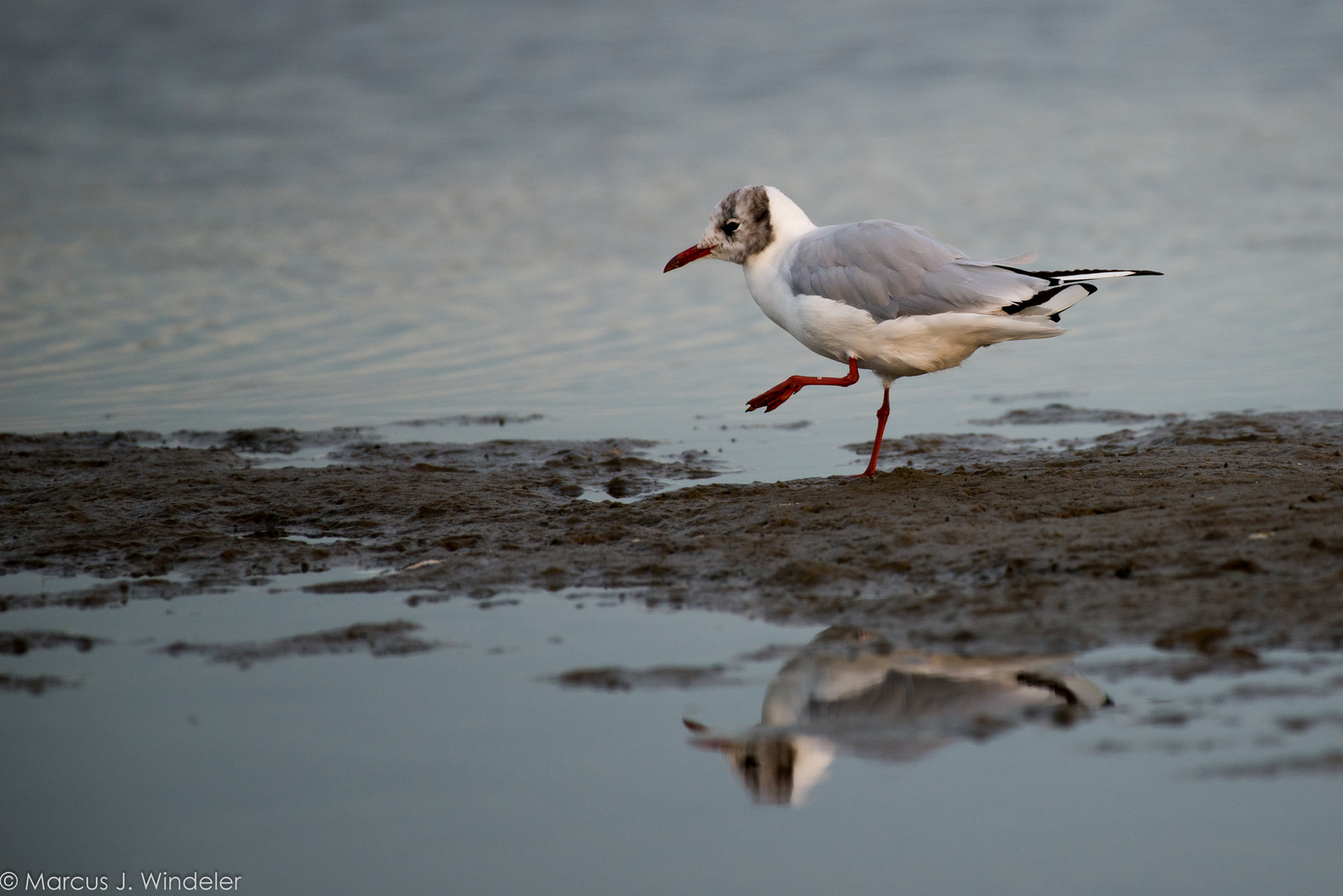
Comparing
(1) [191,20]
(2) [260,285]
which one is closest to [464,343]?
(2) [260,285]

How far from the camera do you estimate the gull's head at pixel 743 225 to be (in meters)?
7.81

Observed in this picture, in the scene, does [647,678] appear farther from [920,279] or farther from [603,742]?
[920,279]

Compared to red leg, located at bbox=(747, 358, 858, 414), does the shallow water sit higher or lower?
higher

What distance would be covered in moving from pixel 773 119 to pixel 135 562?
1503cm

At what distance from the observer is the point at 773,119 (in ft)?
64.5

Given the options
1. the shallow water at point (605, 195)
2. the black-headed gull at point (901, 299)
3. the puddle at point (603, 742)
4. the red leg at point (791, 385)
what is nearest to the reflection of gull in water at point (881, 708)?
the puddle at point (603, 742)

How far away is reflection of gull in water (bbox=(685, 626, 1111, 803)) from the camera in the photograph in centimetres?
387

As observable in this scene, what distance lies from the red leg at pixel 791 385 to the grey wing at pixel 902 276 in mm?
433

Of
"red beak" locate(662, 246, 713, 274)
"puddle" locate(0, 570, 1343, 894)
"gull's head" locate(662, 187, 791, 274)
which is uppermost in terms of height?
"gull's head" locate(662, 187, 791, 274)

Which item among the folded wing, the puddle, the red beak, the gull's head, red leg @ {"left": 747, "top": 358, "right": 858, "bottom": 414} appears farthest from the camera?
the red beak

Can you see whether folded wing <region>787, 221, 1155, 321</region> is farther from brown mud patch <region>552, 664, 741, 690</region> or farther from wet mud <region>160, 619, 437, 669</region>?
wet mud <region>160, 619, 437, 669</region>

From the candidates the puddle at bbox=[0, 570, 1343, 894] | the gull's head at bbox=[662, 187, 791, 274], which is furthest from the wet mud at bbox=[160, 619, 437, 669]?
the gull's head at bbox=[662, 187, 791, 274]

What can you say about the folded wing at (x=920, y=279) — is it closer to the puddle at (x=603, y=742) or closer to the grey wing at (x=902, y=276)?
the grey wing at (x=902, y=276)

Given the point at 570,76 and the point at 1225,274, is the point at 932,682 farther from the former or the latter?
the point at 570,76
